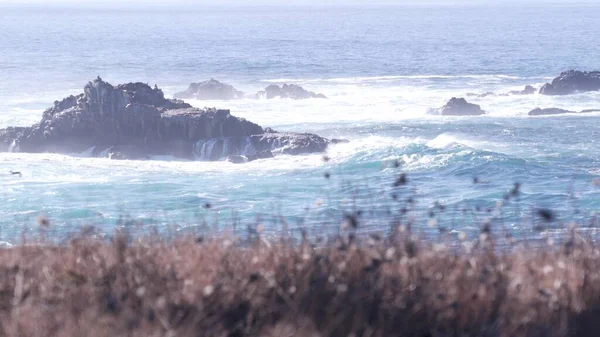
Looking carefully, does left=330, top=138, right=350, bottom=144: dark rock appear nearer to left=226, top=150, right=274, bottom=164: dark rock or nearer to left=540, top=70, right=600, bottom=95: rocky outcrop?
left=226, top=150, right=274, bottom=164: dark rock

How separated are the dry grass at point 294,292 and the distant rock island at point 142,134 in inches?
998

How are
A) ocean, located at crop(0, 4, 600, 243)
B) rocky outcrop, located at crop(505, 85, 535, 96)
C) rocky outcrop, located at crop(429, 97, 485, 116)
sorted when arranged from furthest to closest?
rocky outcrop, located at crop(505, 85, 535, 96) → rocky outcrop, located at crop(429, 97, 485, 116) → ocean, located at crop(0, 4, 600, 243)

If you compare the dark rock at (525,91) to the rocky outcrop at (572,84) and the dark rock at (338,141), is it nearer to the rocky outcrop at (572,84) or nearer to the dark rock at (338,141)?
the rocky outcrop at (572,84)

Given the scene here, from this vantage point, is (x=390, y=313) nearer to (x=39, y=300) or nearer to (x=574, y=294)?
(x=574, y=294)

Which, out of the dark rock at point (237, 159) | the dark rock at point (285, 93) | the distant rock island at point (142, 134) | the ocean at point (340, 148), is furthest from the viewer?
the dark rock at point (285, 93)

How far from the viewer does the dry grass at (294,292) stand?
534 centimetres

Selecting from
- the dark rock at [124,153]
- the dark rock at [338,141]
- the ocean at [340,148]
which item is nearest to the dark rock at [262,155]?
the ocean at [340,148]

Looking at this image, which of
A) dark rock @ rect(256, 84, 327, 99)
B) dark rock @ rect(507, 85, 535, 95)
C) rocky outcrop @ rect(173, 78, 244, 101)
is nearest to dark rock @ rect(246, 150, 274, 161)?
rocky outcrop @ rect(173, 78, 244, 101)

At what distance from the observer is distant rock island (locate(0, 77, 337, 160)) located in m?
32.6

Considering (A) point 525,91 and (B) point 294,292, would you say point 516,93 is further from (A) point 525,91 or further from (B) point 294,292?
(B) point 294,292

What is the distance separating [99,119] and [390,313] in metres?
29.3

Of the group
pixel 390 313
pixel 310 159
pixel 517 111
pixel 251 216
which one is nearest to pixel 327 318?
pixel 390 313

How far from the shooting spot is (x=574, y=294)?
6.14 meters

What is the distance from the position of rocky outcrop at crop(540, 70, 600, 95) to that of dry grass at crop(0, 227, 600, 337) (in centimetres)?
4830
